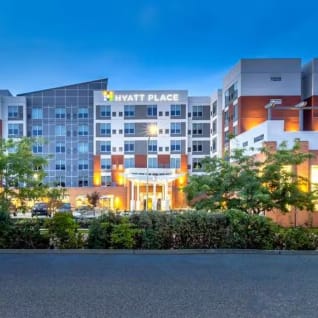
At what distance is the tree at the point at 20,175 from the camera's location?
1303 cm

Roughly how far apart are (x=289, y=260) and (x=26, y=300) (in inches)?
285

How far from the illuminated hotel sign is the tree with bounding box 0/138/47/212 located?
109ft

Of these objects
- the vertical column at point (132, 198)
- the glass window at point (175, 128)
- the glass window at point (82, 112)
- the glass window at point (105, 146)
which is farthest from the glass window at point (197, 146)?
the glass window at point (82, 112)

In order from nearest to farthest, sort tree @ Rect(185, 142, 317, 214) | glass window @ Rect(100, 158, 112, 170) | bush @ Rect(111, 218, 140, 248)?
bush @ Rect(111, 218, 140, 248)
tree @ Rect(185, 142, 317, 214)
glass window @ Rect(100, 158, 112, 170)

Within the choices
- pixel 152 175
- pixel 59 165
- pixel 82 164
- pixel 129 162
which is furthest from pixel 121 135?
pixel 59 165

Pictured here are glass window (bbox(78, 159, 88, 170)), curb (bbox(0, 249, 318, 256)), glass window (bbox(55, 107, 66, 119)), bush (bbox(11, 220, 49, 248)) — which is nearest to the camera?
curb (bbox(0, 249, 318, 256))

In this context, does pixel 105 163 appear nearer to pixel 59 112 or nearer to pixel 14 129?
pixel 59 112

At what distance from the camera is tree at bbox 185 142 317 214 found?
40.4 feet

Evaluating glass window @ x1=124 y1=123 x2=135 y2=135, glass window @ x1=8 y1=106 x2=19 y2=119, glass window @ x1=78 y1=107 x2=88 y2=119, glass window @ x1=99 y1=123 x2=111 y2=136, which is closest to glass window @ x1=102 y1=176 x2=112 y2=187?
glass window @ x1=99 y1=123 x2=111 y2=136

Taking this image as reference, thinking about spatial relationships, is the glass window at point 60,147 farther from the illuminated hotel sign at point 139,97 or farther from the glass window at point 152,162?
the glass window at point 152,162

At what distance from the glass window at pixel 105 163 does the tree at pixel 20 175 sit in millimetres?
32046

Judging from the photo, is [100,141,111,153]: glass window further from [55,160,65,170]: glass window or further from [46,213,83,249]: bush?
[46,213,83,249]: bush

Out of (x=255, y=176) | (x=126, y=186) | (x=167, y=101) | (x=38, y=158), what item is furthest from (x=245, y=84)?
(x=38, y=158)

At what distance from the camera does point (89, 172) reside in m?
47.7
